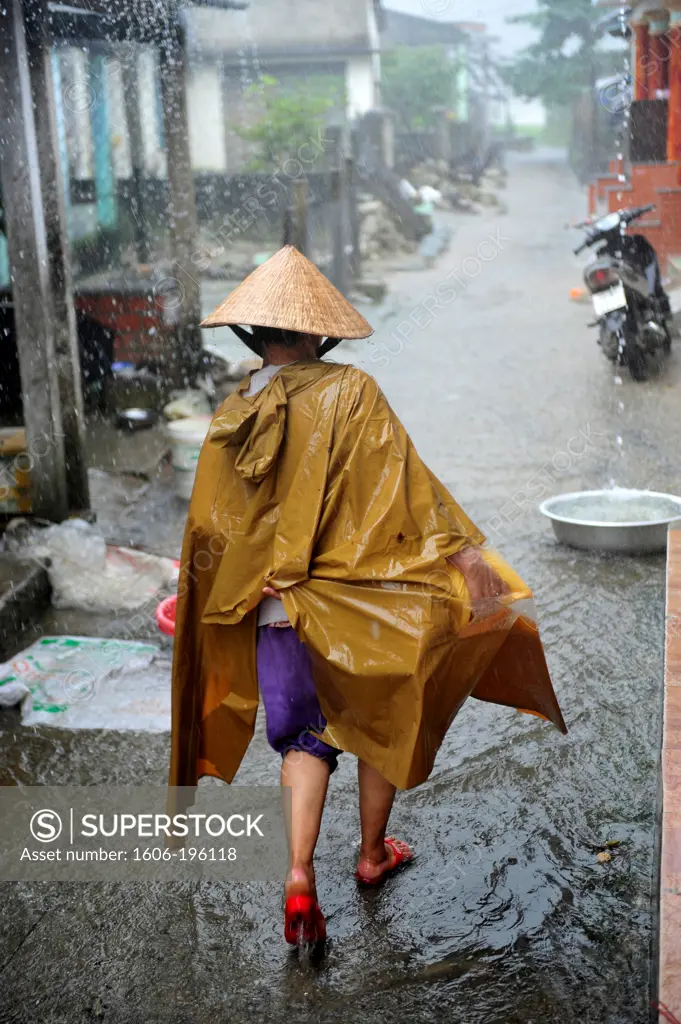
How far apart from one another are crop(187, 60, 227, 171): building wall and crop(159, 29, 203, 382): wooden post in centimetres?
1391

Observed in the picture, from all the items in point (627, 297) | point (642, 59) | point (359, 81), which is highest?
point (359, 81)

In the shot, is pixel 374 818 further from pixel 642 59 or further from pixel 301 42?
pixel 301 42

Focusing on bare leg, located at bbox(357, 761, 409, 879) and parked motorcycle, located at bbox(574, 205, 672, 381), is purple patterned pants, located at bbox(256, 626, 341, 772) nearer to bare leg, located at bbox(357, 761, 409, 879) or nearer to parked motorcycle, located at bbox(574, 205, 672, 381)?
bare leg, located at bbox(357, 761, 409, 879)

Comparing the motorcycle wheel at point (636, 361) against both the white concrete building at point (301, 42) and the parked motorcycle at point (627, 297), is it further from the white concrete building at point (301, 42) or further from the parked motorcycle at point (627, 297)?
the white concrete building at point (301, 42)

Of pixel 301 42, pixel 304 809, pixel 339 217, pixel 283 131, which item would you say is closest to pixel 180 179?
pixel 339 217

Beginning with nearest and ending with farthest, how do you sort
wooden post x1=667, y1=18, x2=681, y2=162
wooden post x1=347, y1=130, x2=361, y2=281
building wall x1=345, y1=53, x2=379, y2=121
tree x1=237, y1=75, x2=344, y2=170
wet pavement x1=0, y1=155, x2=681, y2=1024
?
1. wet pavement x1=0, y1=155, x2=681, y2=1024
2. wooden post x1=667, y1=18, x2=681, y2=162
3. wooden post x1=347, y1=130, x2=361, y2=281
4. tree x1=237, y1=75, x2=344, y2=170
5. building wall x1=345, y1=53, x2=379, y2=121

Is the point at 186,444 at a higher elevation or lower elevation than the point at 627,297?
lower

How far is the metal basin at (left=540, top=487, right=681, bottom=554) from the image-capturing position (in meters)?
5.56

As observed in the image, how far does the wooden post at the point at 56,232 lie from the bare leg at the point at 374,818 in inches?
142

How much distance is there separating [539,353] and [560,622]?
7.29 m

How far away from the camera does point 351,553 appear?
264cm

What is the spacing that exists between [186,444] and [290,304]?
3.92m

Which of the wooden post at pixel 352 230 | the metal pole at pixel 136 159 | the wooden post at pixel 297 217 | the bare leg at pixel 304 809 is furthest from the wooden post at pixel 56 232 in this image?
the wooden post at pixel 352 230

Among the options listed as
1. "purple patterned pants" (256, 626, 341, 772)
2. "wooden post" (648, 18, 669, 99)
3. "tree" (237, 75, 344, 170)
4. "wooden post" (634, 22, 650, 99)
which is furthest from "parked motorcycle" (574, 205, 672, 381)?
"tree" (237, 75, 344, 170)
